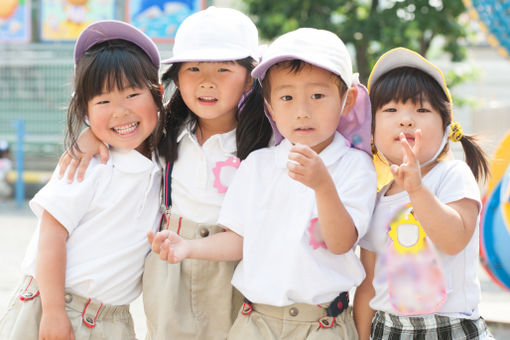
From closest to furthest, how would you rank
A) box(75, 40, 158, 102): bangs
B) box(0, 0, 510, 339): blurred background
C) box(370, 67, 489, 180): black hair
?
box(370, 67, 489, 180): black hair
box(75, 40, 158, 102): bangs
box(0, 0, 510, 339): blurred background

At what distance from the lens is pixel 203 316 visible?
2.18 metres

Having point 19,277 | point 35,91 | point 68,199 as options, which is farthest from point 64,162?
point 35,91

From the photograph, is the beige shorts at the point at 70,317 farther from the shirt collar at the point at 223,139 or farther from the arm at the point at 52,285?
the shirt collar at the point at 223,139

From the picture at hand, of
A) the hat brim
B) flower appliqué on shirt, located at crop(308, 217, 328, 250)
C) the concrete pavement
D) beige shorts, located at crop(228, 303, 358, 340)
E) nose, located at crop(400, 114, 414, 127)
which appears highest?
the hat brim

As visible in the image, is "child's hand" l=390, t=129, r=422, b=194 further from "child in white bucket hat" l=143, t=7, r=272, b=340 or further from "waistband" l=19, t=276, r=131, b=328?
"waistband" l=19, t=276, r=131, b=328

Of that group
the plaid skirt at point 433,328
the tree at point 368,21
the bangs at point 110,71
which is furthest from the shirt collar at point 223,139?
the tree at point 368,21

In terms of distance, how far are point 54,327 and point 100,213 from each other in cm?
41

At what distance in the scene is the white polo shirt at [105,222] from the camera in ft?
6.93

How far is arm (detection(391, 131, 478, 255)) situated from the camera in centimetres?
167

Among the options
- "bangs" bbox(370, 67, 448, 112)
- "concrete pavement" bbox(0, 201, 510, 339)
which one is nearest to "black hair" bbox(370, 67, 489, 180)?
"bangs" bbox(370, 67, 448, 112)

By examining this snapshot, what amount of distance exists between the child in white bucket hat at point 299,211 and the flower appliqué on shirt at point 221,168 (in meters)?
0.10

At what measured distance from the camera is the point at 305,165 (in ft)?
5.49

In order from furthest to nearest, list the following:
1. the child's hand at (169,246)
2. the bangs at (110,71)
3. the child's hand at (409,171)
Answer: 1. the bangs at (110,71)
2. the child's hand at (169,246)
3. the child's hand at (409,171)

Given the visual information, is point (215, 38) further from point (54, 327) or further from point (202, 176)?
point (54, 327)
